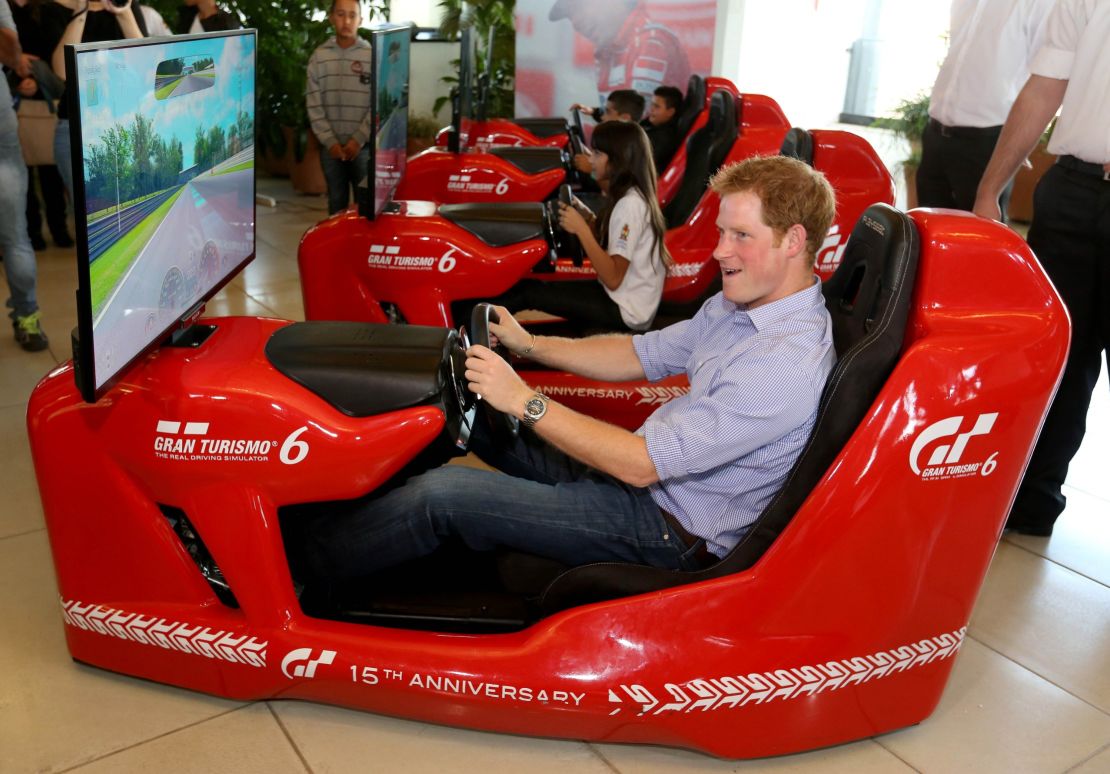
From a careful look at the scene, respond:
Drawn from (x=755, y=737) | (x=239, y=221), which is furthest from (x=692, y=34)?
(x=755, y=737)

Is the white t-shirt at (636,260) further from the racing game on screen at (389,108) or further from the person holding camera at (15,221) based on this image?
the person holding camera at (15,221)

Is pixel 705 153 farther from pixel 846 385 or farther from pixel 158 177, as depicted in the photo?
pixel 158 177

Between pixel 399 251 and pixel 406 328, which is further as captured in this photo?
pixel 399 251

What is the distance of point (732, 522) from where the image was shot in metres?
1.98

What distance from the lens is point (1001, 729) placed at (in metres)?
2.14

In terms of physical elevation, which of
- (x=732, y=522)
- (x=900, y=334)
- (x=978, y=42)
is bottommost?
(x=732, y=522)

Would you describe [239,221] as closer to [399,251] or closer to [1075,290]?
[399,251]

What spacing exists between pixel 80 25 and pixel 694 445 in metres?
4.19

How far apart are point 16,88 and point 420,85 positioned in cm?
505

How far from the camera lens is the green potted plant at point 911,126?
7.33 metres

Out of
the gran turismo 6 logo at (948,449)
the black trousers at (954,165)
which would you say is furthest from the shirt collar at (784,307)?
the black trousers at (954,165)

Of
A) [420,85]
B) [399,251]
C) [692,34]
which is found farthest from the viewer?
[420,85]

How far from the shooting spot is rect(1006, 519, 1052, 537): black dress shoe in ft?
9.77

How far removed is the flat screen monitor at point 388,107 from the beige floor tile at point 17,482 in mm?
1434
